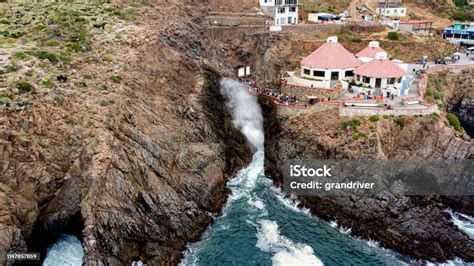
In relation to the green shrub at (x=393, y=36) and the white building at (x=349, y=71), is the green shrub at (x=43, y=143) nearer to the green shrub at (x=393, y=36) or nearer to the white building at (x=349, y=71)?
the white building at (x=349, y=71)

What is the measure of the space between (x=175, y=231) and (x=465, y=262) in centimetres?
2937

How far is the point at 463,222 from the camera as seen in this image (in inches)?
1858

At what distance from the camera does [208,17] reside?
80250 mm

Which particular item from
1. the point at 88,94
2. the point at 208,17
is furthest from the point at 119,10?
the point at 88,94

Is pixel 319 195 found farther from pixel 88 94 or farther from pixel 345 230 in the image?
pixel 88 94

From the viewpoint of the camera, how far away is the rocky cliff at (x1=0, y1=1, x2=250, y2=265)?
124 ft

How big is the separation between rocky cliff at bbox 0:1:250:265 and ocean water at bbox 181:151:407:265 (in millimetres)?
2099

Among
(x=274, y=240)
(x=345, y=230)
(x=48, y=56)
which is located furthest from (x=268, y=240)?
(x=48, y=56)

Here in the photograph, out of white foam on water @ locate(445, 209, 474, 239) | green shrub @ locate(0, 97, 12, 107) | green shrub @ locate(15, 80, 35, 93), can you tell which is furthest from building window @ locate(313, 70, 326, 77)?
green shrub @ locate(0, 97, 12, 107)

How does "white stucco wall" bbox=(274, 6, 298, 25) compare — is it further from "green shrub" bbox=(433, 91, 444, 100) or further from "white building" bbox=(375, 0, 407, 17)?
"green shrub" bbox=(433, 91, 444, 100)

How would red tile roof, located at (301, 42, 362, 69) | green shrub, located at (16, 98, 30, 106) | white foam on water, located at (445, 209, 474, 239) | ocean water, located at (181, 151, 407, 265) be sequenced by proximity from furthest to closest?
red tile roof, located at (301, 42, 362, 69) < white foam on water, located at (445, 209, 474, 239) < green shrub, located at (16, 98, 30, 106) < ocean water, located at (181, 151, 407, 265)

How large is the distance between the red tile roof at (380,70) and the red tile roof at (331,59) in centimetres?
273

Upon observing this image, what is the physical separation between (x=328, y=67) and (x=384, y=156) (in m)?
18.1

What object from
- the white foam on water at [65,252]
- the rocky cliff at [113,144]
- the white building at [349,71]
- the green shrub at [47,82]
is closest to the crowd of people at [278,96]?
the white building at [349,71]
